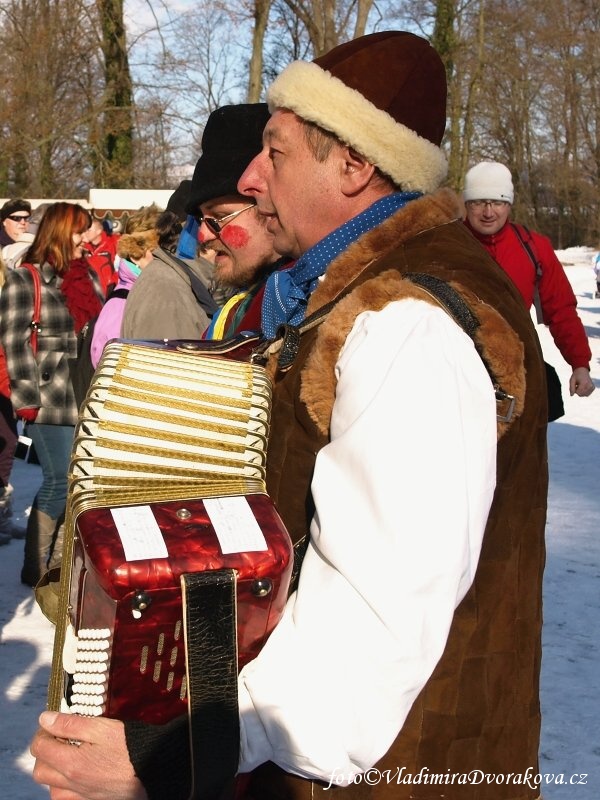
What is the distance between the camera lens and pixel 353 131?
161 cm

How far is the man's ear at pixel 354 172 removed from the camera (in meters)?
1.64

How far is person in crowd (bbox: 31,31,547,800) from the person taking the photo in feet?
4.17

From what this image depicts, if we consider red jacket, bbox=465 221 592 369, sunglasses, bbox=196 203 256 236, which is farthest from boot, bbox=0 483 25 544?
sunglasses, bbox=196 203 256 236

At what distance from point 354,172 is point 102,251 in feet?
30.2

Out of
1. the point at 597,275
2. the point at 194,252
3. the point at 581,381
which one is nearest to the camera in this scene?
the point at 194,252

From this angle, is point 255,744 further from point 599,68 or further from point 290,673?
point 599,68

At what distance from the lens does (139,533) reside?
4.25ft

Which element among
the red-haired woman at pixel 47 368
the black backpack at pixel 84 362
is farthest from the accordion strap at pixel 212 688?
the red-haired woman at pixel 47 368

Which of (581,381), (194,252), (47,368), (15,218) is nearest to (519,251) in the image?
(581,381)

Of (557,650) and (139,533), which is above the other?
(139,533)

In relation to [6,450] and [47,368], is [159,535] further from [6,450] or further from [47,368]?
[6,450]

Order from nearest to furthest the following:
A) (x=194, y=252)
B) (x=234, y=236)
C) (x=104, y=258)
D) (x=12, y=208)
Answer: (x=234, y=236) → (x=194, y=252) → (x=12, y=208) → (x=104, y=258)

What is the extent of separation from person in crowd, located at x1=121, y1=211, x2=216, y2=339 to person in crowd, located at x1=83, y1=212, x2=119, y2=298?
4504 millimetres

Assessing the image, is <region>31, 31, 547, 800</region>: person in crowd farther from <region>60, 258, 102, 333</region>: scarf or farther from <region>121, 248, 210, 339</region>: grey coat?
<region>60, 258, 102, 333</region>: scarf
